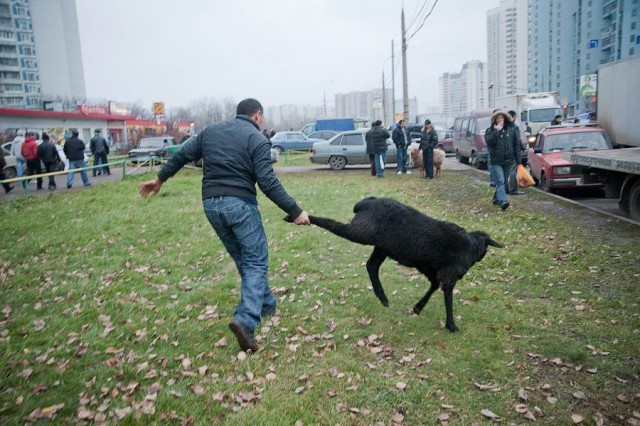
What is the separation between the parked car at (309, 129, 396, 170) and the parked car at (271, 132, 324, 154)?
10.1 meters

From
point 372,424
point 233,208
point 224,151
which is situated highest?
point 224,151

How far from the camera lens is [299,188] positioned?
1496cm

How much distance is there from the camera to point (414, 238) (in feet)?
14.4

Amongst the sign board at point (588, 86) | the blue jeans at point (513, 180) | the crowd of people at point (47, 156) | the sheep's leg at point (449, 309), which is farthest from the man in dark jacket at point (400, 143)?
the sign board at point (588, 86)

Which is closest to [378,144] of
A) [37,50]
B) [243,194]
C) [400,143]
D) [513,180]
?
[400,143]

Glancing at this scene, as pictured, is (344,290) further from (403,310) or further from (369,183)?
(369,183)

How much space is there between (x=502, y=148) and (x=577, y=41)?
44.7 metres

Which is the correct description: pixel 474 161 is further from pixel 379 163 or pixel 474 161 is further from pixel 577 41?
pixel 577 41

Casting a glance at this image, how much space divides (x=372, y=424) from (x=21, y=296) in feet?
16.1

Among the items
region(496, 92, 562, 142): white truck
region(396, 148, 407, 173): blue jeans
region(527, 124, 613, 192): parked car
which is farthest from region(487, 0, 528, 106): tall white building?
region(527, 124, 613, 192): parked car

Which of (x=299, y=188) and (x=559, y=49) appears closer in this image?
(x=299, y=188)

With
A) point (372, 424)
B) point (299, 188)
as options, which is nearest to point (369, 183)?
point (299, 188)

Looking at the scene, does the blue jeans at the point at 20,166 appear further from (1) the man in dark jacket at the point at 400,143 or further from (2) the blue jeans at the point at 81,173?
(1) the man in dark jacket at the point at 400,143

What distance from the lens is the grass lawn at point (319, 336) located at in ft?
11.1
